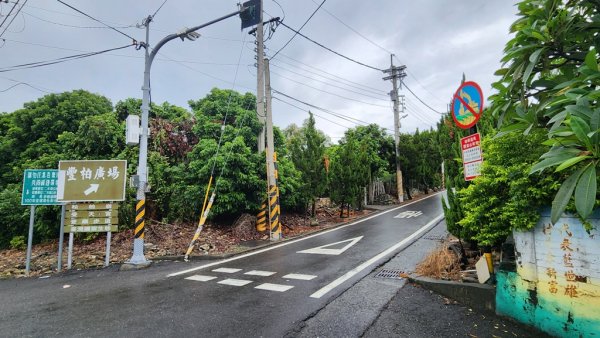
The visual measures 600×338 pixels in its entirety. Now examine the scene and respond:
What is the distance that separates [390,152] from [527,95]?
22003 millimetres

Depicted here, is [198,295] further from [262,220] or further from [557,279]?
[262,220]

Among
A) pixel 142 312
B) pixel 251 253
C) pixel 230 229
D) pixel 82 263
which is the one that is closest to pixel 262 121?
pixel 230 229

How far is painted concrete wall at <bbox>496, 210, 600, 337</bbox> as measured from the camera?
2.82 meters

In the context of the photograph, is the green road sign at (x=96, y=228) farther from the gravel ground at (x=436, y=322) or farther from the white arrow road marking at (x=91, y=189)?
the gravel ground at (x=436, y=322)

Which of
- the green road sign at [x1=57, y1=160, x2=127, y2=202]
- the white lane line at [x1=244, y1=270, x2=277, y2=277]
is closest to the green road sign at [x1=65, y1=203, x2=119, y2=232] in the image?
the green road sign at [x1=57, y1=160, x2=127, y2=202]

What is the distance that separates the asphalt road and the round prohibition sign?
11.2ft

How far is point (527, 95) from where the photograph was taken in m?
2.53

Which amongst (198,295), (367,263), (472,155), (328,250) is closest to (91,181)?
(198,295)

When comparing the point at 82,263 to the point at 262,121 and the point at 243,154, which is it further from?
the point at 262,121

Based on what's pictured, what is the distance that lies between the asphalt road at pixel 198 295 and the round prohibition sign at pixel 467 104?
3427 millimetres

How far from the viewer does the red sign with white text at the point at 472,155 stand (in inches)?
171

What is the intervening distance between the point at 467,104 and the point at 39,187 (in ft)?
35.8

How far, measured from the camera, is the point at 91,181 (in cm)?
862

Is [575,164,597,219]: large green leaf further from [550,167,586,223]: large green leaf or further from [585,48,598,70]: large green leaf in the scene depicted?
[585,48,598,70]: large green leaf
